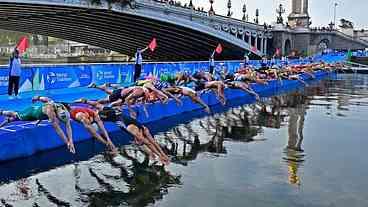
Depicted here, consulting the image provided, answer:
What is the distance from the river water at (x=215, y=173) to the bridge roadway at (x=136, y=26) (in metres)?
28.7

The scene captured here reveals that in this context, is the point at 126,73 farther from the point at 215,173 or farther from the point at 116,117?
the point at 215,173

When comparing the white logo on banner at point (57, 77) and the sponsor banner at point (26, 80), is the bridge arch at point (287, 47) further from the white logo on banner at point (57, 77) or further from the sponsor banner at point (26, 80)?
the sponsor banner at point (26, 80)

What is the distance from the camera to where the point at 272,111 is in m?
23.8

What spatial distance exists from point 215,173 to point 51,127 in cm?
460

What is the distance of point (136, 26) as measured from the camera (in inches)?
2333

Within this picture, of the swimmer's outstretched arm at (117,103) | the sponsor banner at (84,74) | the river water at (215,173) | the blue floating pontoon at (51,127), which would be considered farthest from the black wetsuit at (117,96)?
the sponsor banner at (84,74)

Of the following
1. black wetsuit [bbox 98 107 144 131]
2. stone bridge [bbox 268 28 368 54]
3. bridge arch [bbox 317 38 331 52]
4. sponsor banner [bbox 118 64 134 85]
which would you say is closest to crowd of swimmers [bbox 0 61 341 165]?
black wetsuit [bbox 98 107 144 131]

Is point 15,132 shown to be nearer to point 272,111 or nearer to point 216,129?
point 216,129

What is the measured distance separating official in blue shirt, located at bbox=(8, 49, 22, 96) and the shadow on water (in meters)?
6.07

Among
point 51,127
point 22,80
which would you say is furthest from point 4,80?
point 51,127

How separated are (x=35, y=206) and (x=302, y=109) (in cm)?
1806

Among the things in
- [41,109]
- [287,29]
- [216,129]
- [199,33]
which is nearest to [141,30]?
[199,33]

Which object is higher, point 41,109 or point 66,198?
point 41,109

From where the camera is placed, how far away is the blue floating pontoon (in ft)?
39.6
